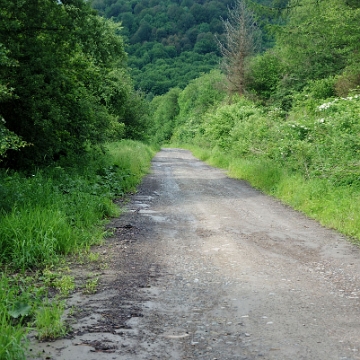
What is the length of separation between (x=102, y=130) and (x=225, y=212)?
6.70m

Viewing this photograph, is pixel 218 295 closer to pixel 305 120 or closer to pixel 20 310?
pixel 20 310

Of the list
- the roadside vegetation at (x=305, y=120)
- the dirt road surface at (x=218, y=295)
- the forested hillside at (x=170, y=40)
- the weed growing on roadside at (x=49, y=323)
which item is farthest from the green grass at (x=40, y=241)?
the forested hillside at (x=170, y=40)

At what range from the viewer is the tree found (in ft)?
134

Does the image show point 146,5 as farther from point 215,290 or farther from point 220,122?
point 215,290

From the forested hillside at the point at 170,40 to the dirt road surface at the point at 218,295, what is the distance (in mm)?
113503

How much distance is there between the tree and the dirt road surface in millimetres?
32406

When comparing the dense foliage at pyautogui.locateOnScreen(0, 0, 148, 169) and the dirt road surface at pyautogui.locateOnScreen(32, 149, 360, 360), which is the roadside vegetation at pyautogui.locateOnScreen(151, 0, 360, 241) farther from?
the dense foliage at pyautogui.locateOnScreen(0, 0, 148, 169)

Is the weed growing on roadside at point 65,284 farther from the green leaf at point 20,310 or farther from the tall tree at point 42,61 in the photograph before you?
the tall tree at point 42,61

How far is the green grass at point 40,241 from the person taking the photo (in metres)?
4.43

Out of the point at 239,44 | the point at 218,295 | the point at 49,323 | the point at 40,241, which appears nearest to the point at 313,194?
the point at 218,295

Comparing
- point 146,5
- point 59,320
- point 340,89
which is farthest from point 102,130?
point 146,5

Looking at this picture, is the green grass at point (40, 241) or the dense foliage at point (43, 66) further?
the dense foliage at point (43, 66)

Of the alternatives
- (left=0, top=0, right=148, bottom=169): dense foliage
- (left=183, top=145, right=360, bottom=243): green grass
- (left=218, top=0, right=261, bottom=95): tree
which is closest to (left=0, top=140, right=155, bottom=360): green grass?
(left=0, top=0, right=148, bottom=169): dense foliage

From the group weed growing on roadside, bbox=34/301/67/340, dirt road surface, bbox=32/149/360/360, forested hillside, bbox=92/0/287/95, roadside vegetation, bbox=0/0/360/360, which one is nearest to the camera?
dirt road surface, bbox=32/149/360/360
